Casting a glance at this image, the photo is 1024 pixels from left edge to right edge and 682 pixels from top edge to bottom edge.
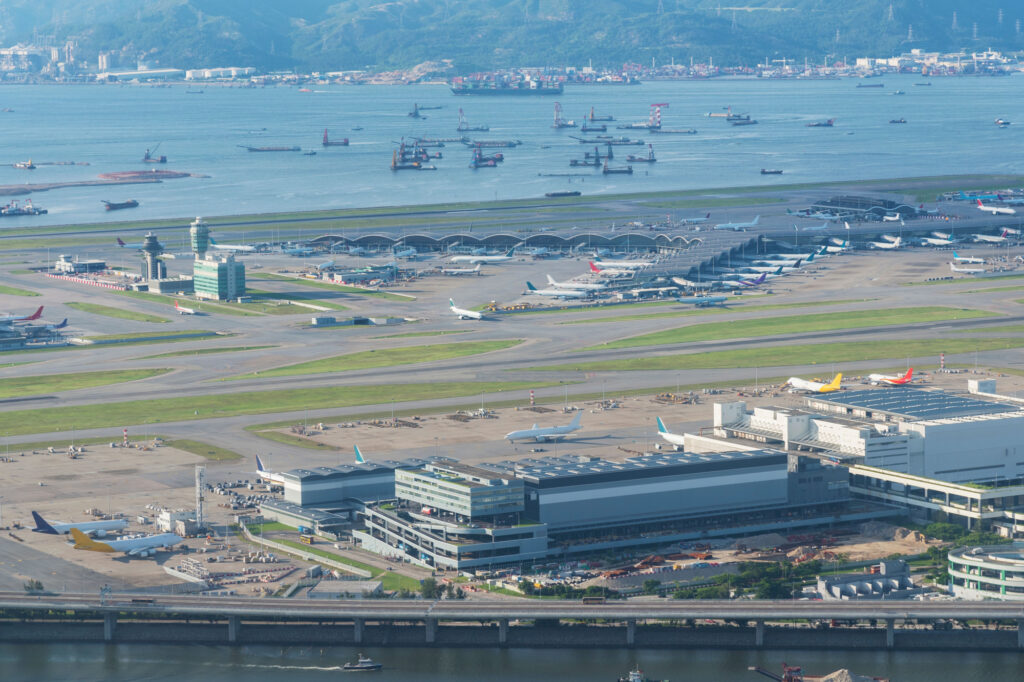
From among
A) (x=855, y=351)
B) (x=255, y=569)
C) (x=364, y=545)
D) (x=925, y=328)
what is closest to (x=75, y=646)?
(x=255, y=569)

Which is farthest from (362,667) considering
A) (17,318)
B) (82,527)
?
(17,318)

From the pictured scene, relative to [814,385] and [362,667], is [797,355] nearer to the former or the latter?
[814,385]

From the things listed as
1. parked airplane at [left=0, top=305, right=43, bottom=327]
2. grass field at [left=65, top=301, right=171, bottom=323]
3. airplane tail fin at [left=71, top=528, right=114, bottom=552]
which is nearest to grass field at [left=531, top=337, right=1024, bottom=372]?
grass field at [left=65, top=301, right=171, bottom=323]

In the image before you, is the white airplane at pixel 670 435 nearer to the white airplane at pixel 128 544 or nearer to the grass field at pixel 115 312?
the white airplane at pixel 128 544

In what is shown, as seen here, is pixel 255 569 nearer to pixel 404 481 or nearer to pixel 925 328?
pixel 404 481

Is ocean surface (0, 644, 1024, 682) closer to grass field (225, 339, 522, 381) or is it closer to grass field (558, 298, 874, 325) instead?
grass field (225, 339, 522, 381)

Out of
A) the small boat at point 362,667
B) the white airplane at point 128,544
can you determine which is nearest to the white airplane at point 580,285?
the white airplane at point 128,544
